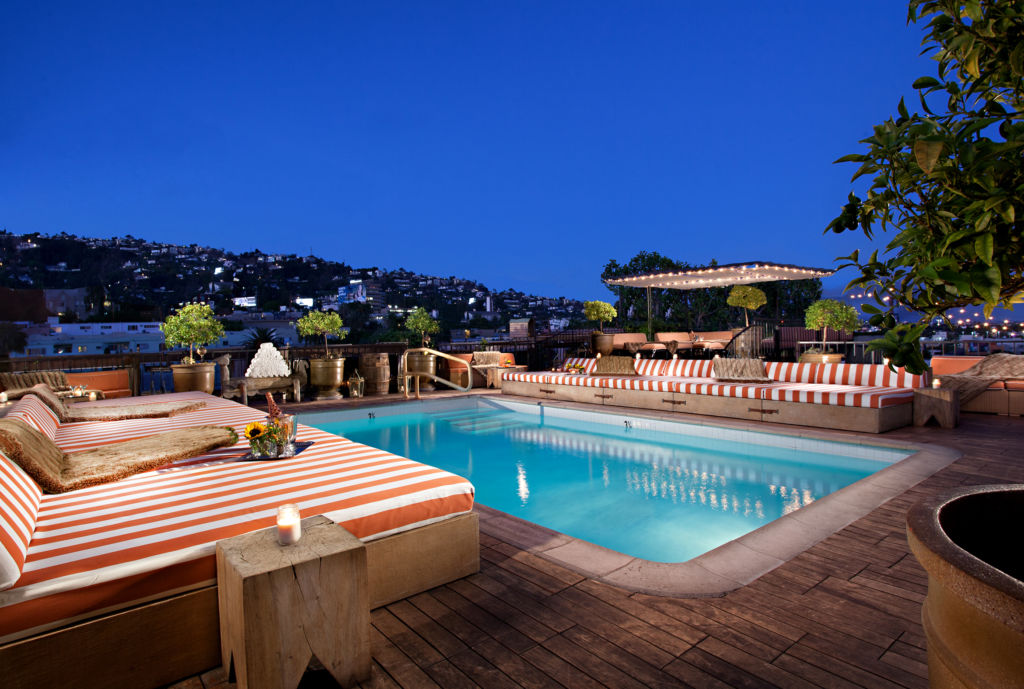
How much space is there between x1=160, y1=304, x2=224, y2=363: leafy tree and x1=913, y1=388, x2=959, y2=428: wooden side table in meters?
10.4

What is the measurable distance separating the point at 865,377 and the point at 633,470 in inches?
149

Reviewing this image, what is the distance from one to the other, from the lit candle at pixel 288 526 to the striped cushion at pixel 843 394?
6561mm

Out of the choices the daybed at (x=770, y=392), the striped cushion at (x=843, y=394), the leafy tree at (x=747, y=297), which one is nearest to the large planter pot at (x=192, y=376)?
the daybed at (x=770, y=392)

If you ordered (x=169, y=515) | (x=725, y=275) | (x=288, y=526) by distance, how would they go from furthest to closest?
(x=725, y=275), (x=169, y=515), (x=288, y=526)

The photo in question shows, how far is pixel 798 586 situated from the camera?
2539 millimetres

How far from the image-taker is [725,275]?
1304 cm

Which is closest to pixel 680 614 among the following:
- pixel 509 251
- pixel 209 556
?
pixel 209 556

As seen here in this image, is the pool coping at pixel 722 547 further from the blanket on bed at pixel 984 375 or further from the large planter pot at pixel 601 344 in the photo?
the large planter pot at pixel 601 344

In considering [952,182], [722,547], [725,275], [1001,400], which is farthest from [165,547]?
[725,275]

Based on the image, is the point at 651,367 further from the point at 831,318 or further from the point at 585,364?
the point at 831,318

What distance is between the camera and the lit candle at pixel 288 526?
1.96 metres

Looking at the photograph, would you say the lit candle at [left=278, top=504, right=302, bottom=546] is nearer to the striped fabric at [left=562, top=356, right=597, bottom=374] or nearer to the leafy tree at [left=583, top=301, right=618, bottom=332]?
the striped fabric at [left=562, top=356, right=597, bottom=374]

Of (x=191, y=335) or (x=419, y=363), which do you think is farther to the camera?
(x=419, y=363)

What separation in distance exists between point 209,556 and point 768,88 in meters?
66.7
